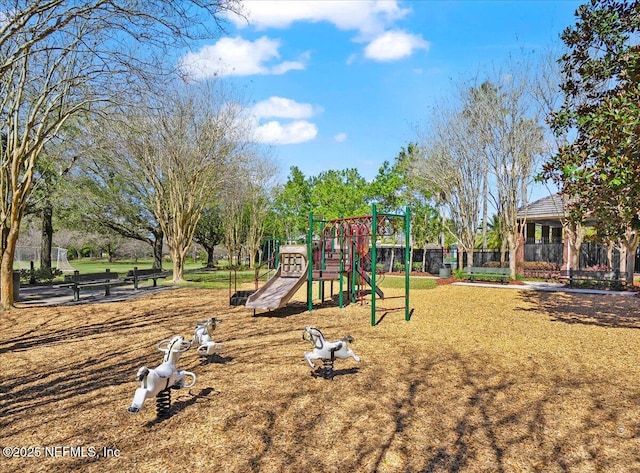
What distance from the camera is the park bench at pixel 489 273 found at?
18.1 m

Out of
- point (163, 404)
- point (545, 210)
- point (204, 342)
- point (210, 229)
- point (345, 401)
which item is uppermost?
point (545, 210)

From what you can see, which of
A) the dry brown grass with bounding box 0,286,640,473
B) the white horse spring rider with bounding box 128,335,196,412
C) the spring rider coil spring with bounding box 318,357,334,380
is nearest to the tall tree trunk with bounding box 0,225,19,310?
the dry brown grass with bounding box 0,286,640,473

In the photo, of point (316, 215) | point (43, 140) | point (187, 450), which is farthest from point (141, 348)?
point (316, 215)

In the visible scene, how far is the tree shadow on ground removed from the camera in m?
9.32

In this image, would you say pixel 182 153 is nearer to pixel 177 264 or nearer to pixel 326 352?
pixel 177 264

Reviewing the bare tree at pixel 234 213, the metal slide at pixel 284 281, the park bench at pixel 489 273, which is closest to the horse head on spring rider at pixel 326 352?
the metal slide at pixel 284 281

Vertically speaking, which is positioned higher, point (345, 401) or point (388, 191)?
point (388, 191)

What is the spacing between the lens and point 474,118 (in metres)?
19.6

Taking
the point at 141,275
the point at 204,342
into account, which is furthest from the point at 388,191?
the point at 204,342

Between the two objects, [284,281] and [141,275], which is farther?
[141,275]

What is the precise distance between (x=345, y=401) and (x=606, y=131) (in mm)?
5854

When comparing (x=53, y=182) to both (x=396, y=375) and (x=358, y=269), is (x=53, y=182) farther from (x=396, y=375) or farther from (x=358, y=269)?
(x=396, y=375)

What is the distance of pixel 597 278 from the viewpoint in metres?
15.9

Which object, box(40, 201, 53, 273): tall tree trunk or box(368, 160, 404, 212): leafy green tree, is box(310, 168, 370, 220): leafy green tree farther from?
box(40, 201, 53, 273): tall tree trunk
